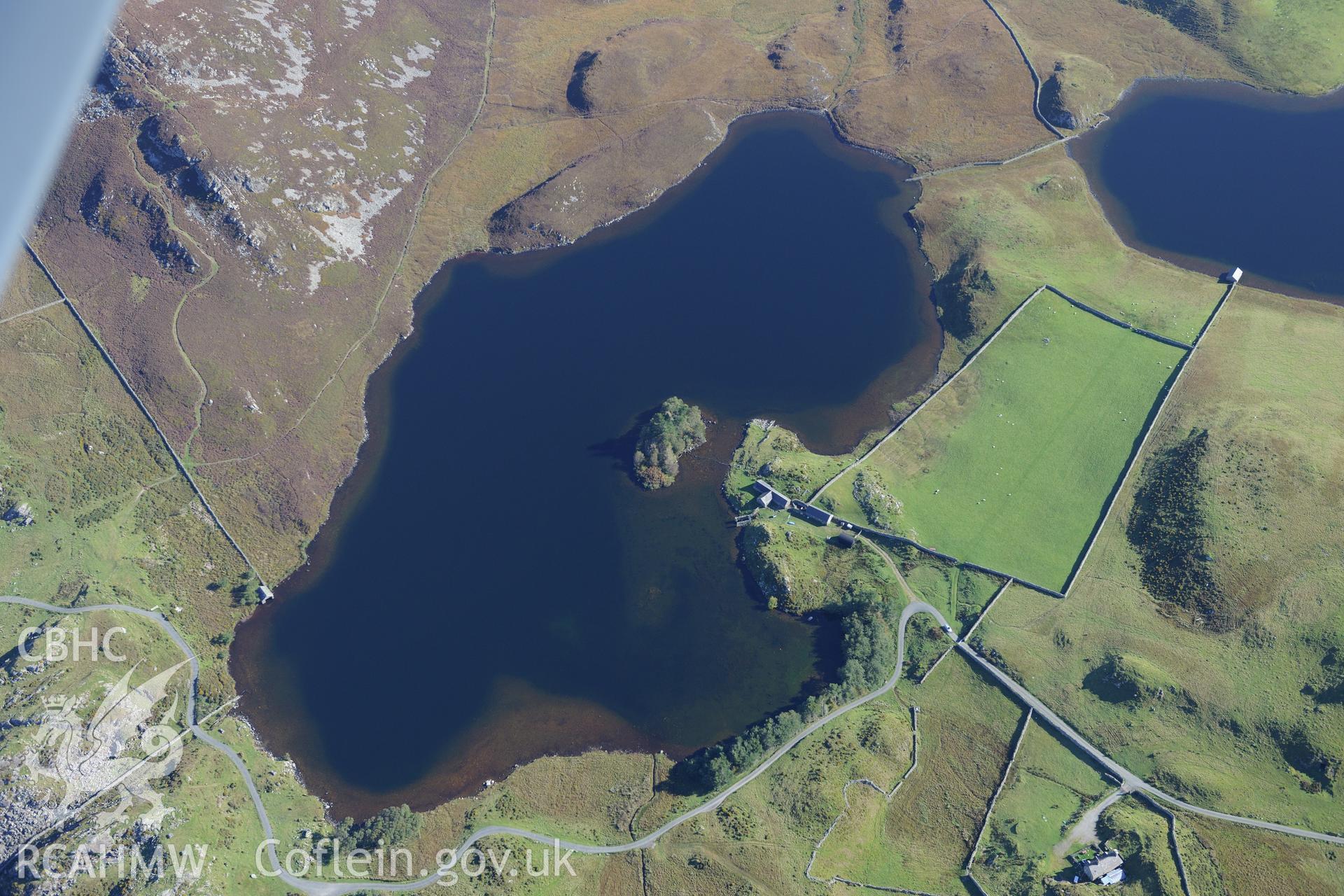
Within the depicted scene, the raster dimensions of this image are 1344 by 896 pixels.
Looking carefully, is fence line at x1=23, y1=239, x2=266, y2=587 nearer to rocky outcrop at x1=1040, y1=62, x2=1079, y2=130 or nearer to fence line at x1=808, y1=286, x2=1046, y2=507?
fence line at x1=808, y1=286, x2=1046, y2=507

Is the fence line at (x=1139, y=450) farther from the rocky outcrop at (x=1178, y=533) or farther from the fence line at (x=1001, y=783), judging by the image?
the fence line at (x=1001, y=783)

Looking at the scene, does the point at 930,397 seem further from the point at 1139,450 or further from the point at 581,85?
the point at 581,85

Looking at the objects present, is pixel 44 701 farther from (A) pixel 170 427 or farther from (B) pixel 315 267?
(B) pixel 315 267

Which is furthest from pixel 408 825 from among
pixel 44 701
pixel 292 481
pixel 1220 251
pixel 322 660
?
pixel 1220 251

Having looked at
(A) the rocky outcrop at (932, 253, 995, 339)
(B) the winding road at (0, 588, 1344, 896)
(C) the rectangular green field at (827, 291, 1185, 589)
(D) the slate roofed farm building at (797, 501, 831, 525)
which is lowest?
(B) the winding road at (0, 588, 1344, 896)

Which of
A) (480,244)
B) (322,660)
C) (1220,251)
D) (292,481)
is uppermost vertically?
(1220,251)

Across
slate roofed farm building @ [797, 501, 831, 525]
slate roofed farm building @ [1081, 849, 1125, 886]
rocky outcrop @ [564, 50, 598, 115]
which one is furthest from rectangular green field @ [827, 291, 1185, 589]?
rocky outcrop @ [564, 50, 598, 115]

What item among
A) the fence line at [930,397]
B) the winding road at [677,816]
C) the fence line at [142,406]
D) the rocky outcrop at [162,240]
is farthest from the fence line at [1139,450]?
the rocky outcrop at [162,240]
